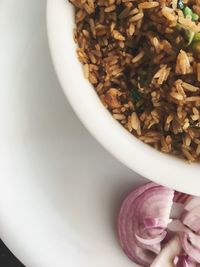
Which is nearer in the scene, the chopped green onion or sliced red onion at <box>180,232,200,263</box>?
the chopped green onion

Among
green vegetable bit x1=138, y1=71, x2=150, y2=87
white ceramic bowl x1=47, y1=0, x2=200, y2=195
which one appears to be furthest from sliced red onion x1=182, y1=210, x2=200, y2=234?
green vegetable bit x1=138, y1=71, x2=150, y2=87

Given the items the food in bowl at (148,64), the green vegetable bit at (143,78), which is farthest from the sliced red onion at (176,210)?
the green vegetable bit at (143,78)

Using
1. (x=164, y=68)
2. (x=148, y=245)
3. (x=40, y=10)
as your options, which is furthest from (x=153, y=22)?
(x=148, y=245)

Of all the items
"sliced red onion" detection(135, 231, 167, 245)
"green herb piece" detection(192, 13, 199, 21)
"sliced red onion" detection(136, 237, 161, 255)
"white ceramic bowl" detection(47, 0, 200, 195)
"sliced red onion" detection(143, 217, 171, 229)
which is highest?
"green herb piece" detection(192, 13, 199, 21)

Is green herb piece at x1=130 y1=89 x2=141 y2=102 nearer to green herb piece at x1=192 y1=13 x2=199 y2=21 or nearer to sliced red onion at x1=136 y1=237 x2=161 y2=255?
green herb piece at x1=192 y1=13 x2=199 y2=21

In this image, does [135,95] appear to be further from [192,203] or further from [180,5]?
[192,203]

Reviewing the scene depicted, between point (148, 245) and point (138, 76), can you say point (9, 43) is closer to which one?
point (138, 76)
